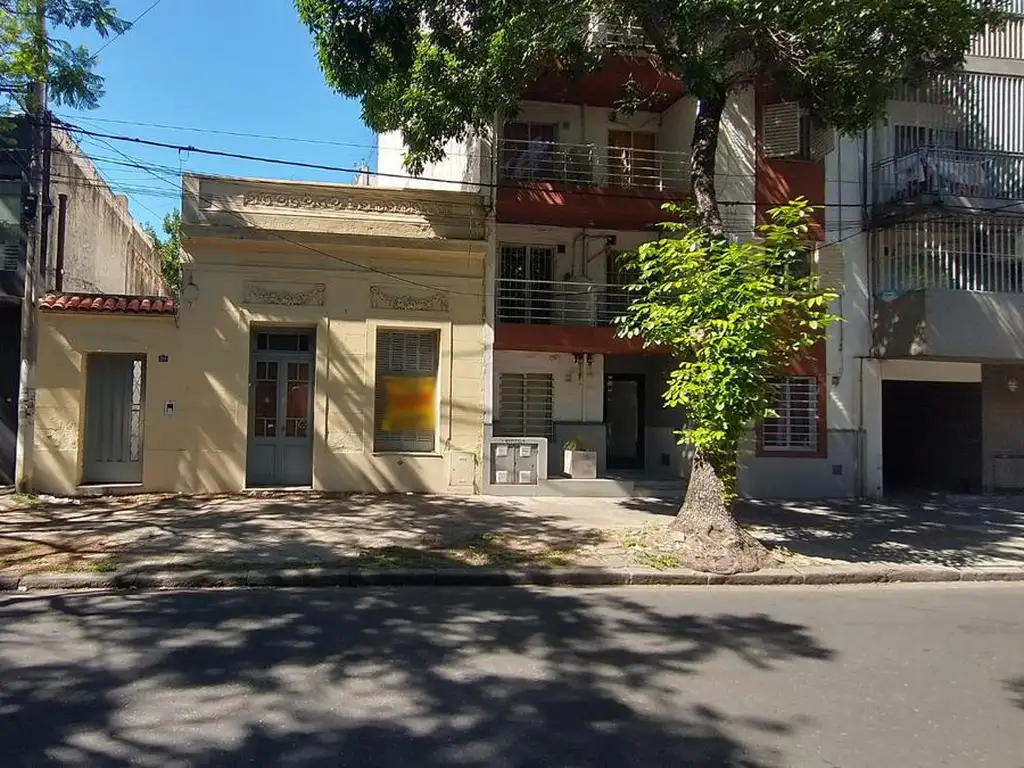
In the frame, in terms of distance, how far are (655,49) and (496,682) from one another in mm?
9032

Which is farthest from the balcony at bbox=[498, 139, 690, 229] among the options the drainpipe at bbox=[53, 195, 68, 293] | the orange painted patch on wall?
the drainpipe at bbox=[53, 195, 68, 293]

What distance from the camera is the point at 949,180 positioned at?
46.9ft

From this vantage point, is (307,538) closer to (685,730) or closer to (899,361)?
(685,730)

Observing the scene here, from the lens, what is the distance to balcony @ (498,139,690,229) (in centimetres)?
1370

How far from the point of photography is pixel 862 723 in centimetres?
441

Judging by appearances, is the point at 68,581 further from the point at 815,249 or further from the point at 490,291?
the point at 815,249

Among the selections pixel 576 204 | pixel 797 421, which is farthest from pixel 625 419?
pixel 576 204

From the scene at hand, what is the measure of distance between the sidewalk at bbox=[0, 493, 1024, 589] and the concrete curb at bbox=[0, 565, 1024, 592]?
15mm

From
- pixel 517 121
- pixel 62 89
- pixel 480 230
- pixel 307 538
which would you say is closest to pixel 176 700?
pixel 307 538

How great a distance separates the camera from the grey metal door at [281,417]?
13578 mm

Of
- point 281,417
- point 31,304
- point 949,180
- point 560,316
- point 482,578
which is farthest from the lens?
point 560,316

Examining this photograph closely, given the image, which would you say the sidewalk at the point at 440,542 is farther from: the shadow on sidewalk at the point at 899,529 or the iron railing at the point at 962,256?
the iron railing at the point at 962,256

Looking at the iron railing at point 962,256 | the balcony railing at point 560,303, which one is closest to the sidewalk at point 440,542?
the balcony railing at point 560,303

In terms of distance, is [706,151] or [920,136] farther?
[920,136]
